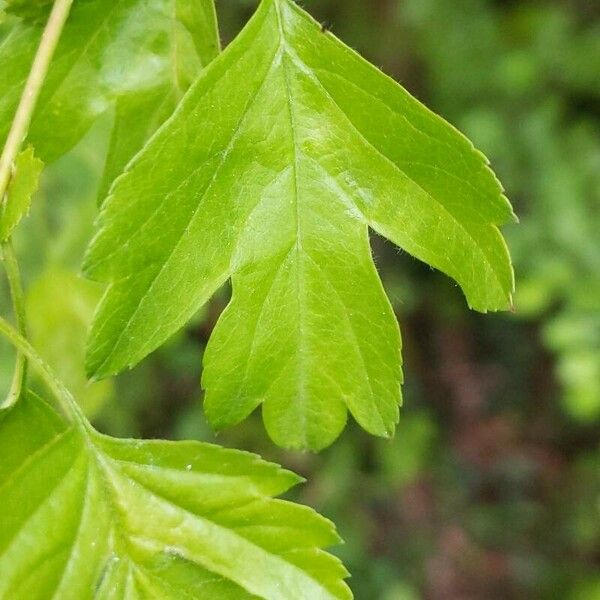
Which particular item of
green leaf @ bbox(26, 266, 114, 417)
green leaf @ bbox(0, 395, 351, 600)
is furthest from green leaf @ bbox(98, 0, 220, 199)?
green leaf @ bbox(26, 266, 114, 417)

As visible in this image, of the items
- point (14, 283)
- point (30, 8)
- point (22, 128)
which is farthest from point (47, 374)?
point (30, 8)

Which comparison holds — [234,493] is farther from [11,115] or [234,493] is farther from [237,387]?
[11,115]

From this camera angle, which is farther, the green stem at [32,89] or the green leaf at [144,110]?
the green leaf at [144,110]

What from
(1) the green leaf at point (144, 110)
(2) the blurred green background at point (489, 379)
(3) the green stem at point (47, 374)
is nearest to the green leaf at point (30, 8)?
(1) the green leaf at point (144, 110)

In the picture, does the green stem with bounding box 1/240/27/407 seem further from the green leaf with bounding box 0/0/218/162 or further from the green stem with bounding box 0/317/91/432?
the green leaf with bounding box 0/0/218/162

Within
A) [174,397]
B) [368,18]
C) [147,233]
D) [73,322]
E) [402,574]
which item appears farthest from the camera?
[368,18]

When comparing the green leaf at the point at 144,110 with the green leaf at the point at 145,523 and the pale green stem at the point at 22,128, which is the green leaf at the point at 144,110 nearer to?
the pale green stem at the point at 22,128

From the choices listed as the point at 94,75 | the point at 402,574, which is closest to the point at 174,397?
the point at 402,574
